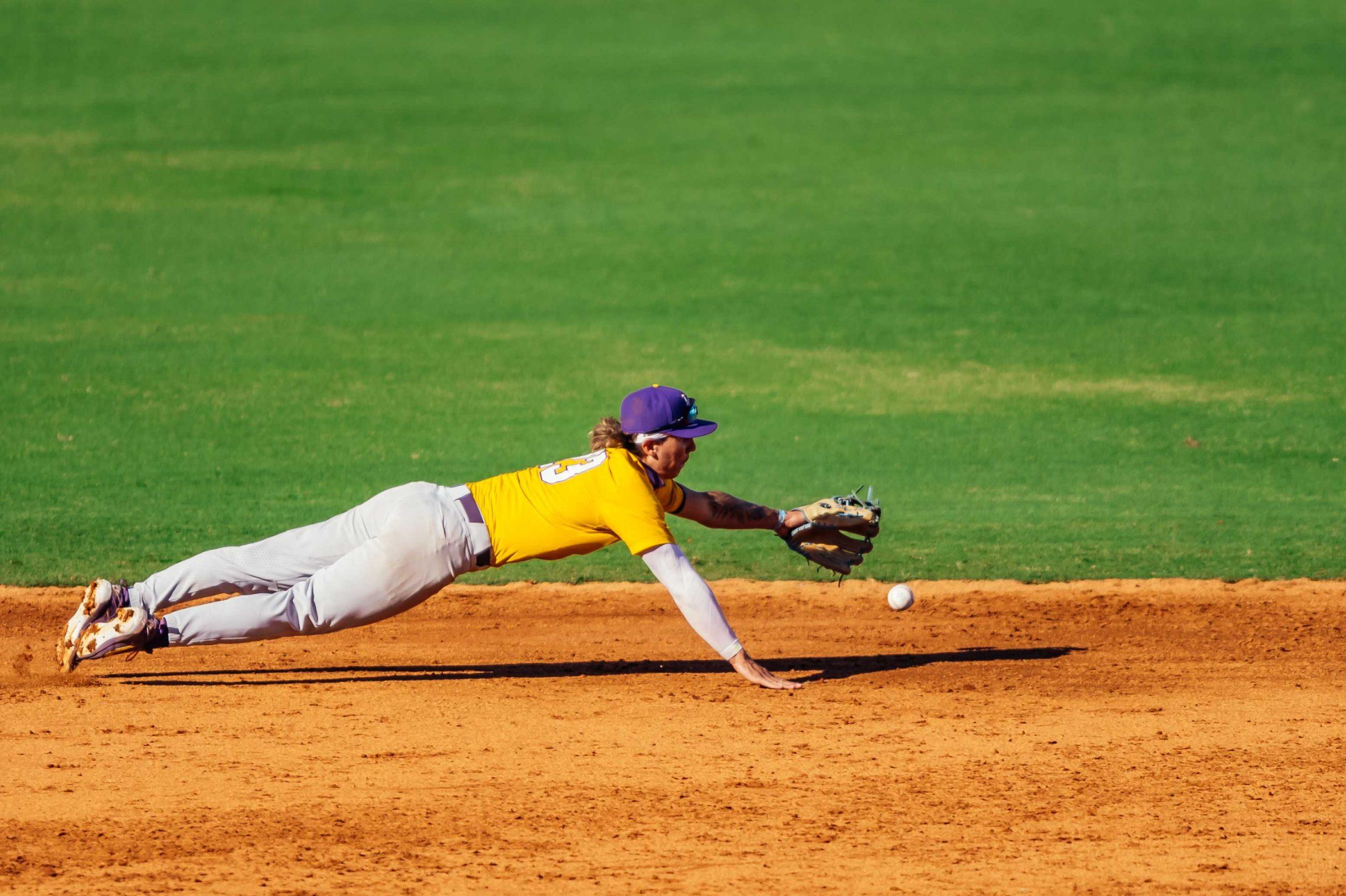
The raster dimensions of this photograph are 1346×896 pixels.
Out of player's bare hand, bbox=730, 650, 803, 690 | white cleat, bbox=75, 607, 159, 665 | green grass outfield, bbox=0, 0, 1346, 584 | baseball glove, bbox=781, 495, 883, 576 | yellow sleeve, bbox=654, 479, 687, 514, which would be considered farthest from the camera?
green grass outfield, bbox=0, 0, 1346, 584

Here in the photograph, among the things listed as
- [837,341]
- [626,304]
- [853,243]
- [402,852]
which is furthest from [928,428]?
[402,852]

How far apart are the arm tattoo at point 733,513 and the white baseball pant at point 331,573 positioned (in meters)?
1.18

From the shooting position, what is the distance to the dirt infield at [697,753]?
499 cm

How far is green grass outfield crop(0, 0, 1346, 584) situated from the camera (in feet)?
34.7

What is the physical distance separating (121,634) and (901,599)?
3.92m

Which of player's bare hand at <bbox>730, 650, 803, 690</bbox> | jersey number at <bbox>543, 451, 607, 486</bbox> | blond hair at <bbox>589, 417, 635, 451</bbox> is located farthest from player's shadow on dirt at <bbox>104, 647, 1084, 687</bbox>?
blond hair at <bbox>589, 417, 635, 451</bbox>

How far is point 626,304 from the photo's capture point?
1645cm

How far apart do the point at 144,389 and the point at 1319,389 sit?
1036cm

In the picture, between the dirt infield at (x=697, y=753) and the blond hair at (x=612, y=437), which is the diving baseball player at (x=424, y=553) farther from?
the dirt infield at (x=697, y=753)

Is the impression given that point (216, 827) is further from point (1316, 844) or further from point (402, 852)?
point (1316, 844)

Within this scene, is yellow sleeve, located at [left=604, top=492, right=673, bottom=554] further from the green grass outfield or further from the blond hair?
the green grass outfield

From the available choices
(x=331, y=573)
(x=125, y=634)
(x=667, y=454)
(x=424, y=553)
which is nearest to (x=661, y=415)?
(x=667, y=454)

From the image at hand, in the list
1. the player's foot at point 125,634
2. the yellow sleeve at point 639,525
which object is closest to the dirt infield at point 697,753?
the player's foot at point 125,634

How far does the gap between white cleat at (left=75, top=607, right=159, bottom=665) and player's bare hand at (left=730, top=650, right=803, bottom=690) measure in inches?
95.8
